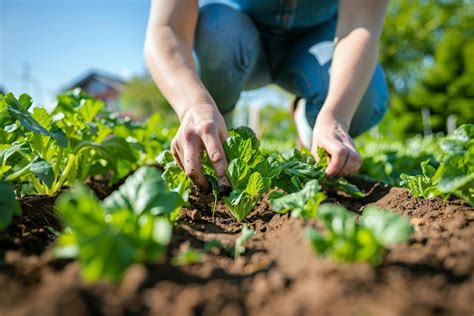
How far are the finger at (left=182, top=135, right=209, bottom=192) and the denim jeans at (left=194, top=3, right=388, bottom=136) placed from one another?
4.06ft

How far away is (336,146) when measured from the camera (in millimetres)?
1504

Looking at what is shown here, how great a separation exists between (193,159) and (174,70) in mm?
486

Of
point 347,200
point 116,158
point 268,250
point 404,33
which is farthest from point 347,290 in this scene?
point 404,33

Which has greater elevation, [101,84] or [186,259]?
[186,259]

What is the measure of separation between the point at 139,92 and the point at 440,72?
18.8 metres

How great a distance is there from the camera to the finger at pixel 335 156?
1.49 metres

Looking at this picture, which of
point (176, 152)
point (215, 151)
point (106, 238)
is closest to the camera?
point (106, 238)

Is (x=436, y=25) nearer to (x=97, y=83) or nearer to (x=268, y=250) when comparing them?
(x=268, y=250)

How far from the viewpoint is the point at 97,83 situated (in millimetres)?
37781

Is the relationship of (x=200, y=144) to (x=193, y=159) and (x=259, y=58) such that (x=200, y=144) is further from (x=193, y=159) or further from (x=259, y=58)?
(x=259, y=58)

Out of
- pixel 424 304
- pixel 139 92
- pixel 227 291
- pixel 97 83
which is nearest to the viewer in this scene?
pixel 424 304

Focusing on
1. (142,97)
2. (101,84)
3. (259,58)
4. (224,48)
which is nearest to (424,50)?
(142,97)

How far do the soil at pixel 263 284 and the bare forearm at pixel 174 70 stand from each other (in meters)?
0.71

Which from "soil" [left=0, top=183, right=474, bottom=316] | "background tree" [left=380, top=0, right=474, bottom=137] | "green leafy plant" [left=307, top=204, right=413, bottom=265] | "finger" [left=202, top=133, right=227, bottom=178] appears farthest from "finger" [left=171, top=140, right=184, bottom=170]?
"background tree" [left=380, top=0, right=474, bottom=137]
